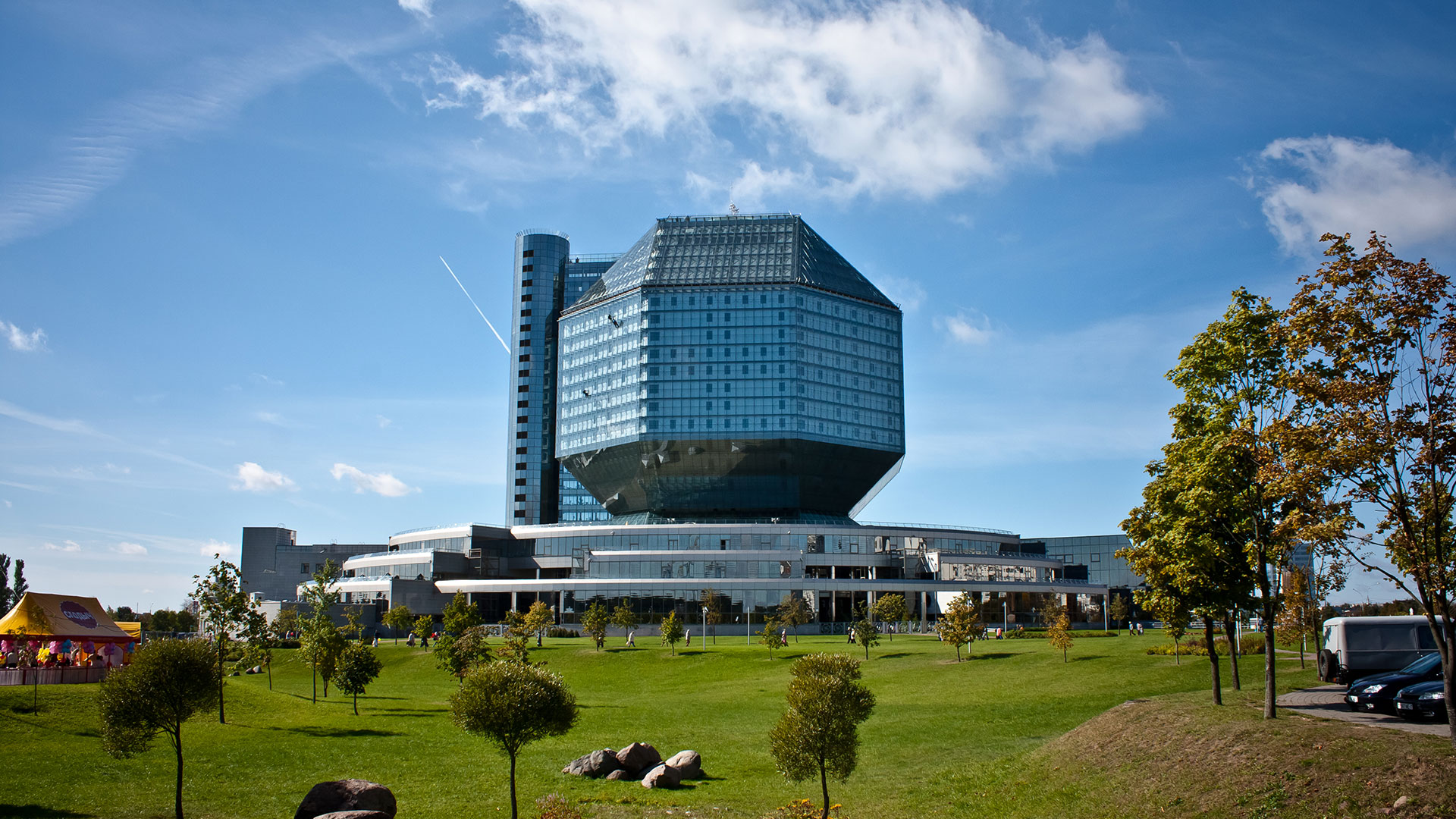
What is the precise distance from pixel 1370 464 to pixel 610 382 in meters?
136

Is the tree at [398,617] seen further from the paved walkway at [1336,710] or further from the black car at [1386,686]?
the black car at [1386,686]

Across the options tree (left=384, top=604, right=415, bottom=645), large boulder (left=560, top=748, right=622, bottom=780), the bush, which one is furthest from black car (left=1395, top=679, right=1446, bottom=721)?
tree (left=384, top=604, right=415, bottom=645)

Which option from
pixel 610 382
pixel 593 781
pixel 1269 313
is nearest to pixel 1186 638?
pixel 1269 313

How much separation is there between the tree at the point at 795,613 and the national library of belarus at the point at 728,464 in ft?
12.3

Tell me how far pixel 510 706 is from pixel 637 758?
29.7 ft

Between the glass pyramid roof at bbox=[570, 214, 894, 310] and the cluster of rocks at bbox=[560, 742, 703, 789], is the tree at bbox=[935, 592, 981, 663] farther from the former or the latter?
the glass pyramid roof at bbox=[570, 214, 894, 310]

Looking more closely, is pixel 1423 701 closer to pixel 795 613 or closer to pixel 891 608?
pixel 891 608

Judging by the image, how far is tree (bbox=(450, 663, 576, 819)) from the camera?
29703 millimetres

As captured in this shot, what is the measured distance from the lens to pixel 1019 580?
13650 centimetres

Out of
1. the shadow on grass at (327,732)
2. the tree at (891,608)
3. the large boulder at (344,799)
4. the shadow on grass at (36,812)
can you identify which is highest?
the tree at (891,608)

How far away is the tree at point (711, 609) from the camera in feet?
365

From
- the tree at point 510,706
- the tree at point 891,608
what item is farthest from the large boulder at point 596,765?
the tree at point 891,608

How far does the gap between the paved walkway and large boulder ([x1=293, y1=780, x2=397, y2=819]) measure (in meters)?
28.7

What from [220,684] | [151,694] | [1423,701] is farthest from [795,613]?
[1423,701]
